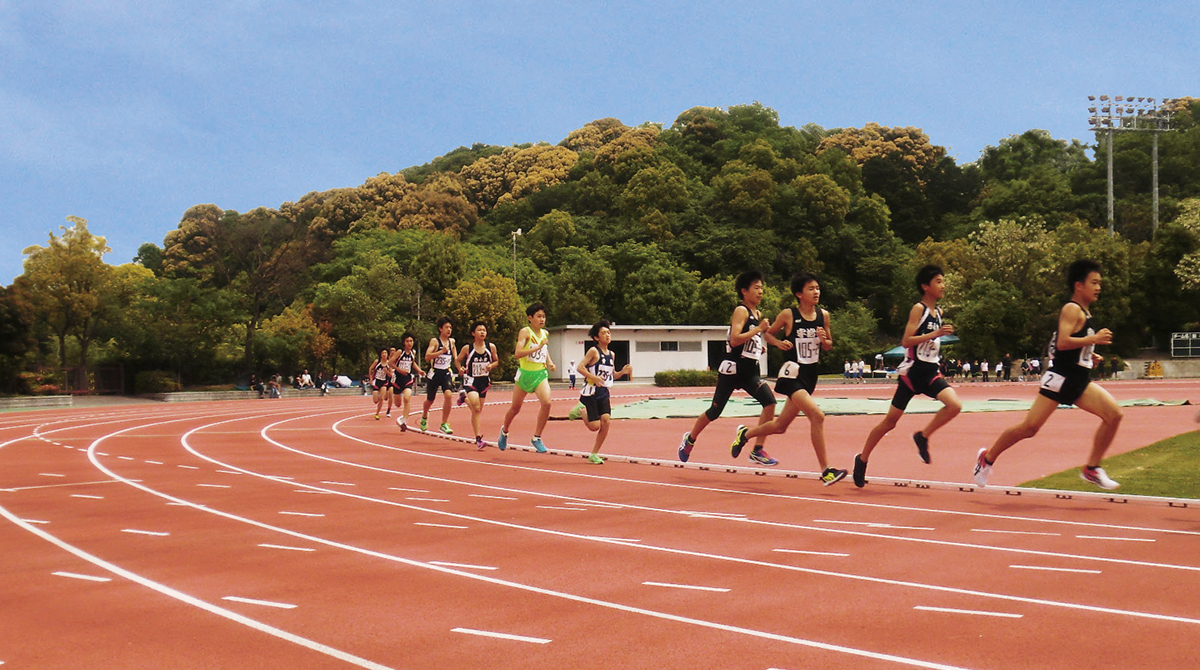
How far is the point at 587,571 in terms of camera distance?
6.04m

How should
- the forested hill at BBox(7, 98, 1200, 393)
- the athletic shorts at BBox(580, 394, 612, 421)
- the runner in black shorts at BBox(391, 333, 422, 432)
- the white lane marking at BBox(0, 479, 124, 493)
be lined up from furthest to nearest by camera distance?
the forested hill at BBox(7, 98, 1200, 393)
the runner in black shorts at BBox(391, 333, 422, 432)
the athletic shorts at BBox(580, 394, 612, 421)
the white lane marking at BBox(0, 479, 124, 493)

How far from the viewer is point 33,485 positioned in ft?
36.2

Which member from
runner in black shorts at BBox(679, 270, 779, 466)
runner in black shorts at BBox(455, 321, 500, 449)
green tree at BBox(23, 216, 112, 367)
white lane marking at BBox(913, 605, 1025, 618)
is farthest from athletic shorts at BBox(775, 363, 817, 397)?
green tree at BBox(23, 216, 112, 367)

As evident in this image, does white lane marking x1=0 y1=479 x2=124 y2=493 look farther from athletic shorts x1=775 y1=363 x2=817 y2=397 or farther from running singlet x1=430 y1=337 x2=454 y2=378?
athletic shorts x1=775 y1=363 x2=817 y2=397

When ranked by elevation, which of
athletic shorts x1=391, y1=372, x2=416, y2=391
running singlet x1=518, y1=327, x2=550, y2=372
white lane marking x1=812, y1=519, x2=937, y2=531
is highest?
running singlet x1=518, y1=327, x2=550, y2=372

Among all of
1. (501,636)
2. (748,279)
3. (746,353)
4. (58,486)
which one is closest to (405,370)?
(58,486)

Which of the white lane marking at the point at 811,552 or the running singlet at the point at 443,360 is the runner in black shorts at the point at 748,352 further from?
the running singlet at the point at 443,360

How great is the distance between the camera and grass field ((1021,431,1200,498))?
9094mm

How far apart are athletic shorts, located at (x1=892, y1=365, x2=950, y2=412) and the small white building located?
48.7 metres

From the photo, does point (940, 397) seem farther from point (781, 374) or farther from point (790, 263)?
point (790, 263)

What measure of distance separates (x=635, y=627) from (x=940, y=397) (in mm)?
5265

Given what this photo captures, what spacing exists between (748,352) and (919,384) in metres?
1.92

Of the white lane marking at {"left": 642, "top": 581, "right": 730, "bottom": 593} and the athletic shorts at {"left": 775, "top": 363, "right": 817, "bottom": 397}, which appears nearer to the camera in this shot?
the white lane marking at {"left": 642, "top": 581, "right": 730, "bottom": 593}

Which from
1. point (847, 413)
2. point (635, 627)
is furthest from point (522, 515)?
point (847, 413)
